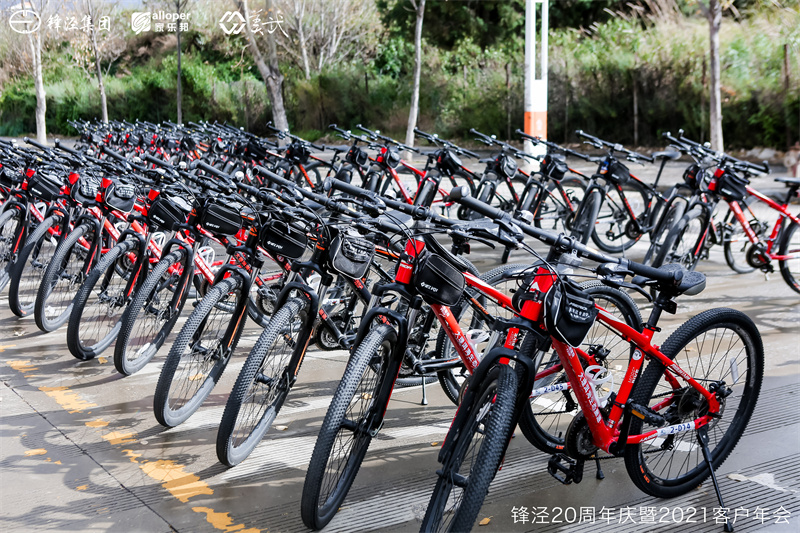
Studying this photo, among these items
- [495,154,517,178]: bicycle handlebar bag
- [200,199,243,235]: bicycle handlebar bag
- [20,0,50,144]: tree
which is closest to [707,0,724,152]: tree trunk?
[495,154,517,178]: bicycle handlebar bag

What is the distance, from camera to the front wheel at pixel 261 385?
3660 millimetres

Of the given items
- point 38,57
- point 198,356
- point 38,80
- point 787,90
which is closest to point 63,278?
point 198,356

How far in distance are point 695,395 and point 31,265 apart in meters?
4.83

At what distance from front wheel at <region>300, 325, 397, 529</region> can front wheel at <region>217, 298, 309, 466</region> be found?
49 centimetres

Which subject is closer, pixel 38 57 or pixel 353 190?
pixel 353 190

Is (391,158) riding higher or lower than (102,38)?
lower

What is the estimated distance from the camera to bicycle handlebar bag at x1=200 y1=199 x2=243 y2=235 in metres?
4.68

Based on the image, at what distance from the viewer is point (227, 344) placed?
4332 millimetres

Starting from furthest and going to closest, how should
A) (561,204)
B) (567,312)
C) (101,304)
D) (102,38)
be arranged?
(102,38)
(561,204)
(101,304)
(567,312)

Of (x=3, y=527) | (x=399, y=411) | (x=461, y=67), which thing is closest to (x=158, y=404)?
(x=3, y=527)

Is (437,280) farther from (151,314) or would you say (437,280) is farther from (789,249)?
(789,249)

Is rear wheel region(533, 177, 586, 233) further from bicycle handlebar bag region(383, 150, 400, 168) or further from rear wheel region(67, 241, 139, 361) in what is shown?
rear wheel region(67, 241, 139, 361)

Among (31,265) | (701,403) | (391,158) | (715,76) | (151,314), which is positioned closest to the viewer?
(701,403)

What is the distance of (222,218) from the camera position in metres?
4.69
